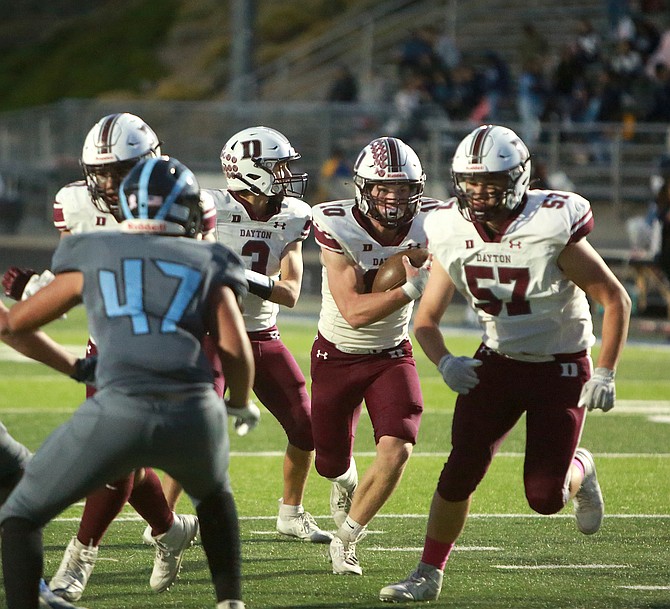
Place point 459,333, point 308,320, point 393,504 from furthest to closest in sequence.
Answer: point 308,320 < point 459,333 < point 393,504

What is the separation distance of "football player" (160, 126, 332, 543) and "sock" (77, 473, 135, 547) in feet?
3.86

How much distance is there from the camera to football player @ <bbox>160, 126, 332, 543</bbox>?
548 centimetres

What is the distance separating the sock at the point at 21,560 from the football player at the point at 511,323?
1316 millimetres

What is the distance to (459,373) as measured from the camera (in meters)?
4.33

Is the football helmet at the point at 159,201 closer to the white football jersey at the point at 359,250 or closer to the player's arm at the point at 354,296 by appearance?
the player's arm at the point at 354,296

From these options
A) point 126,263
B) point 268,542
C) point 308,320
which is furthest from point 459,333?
point 126,263

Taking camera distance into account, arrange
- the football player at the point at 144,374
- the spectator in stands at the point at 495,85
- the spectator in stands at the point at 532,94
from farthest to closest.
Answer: the spectator in stands at the point at 495,85 → the spectator in stands at the point at 532,94 → the football player at the point at 144,374

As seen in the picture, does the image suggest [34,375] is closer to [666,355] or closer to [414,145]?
[666,355]

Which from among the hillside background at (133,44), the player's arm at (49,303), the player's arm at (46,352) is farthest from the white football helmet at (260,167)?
the hillside background at (133,44)

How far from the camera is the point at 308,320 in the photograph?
13.3 meters

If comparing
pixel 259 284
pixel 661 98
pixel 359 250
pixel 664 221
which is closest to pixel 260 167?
pixel 359 250

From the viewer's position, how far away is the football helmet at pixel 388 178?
5.05 meters

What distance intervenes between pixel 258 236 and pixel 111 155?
3.44 ft

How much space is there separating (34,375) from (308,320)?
3.76m
